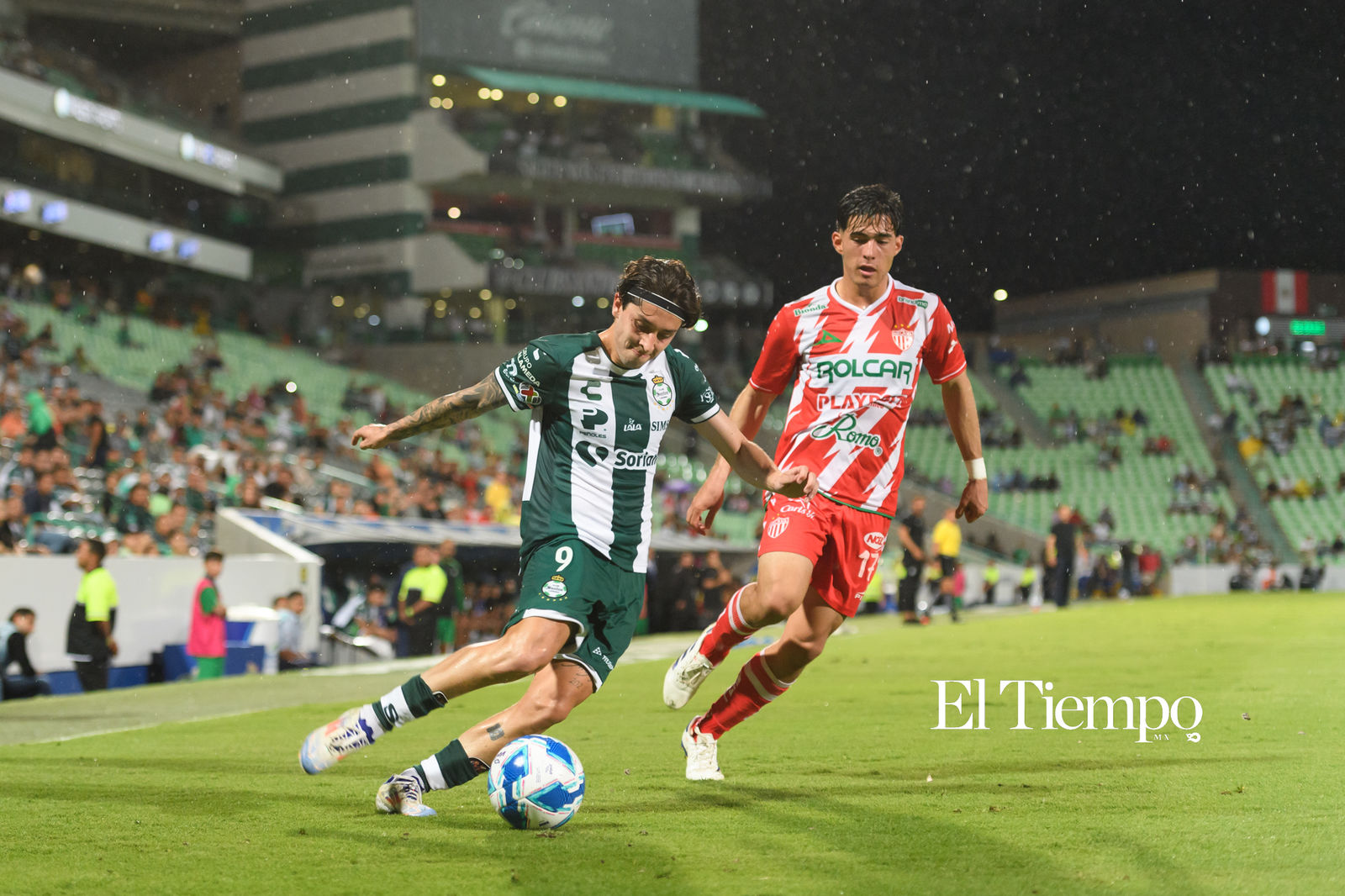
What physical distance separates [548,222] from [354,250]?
312 inches

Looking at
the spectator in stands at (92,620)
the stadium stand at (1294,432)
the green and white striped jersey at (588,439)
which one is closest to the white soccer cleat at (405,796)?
the green and white striped jersey at (588,439)

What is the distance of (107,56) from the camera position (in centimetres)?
5625

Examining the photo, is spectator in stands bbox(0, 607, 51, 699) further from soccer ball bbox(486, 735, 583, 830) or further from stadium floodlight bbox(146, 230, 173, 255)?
stadium floodlight bbox(146, 230, 173, 255)

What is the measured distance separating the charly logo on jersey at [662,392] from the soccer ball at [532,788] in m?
1.36

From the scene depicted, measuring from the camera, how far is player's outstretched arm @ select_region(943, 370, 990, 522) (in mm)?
6562

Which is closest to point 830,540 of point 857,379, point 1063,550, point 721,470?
point 721,470

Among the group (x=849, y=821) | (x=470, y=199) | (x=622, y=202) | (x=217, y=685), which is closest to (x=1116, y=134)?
(x=622, y=202)

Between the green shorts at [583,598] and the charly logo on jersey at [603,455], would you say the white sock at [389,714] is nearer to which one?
the green shorts at [583,598]

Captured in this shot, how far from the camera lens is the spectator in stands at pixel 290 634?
51.0 feet

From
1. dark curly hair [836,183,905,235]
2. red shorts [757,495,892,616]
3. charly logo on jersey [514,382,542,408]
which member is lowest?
red shorts [757,495,892,616]

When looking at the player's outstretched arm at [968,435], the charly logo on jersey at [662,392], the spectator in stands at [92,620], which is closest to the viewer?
the charly logo on jersey at [662,392]

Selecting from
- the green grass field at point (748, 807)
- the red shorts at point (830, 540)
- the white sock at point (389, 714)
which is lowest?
the green grass field at point (748, 807)

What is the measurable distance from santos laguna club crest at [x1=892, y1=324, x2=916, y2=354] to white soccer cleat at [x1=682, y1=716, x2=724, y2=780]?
1.98 metres

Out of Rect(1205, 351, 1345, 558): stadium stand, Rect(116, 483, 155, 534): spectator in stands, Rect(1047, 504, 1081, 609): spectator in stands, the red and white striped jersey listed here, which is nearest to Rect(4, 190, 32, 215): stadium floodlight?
Rect(116, 483, 155, 534): spectator in stands
